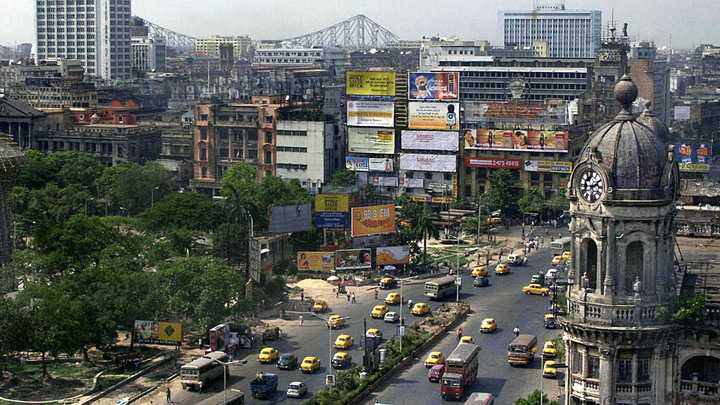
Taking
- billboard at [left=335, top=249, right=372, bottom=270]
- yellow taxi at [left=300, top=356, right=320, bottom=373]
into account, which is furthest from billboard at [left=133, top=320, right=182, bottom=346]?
billboard at [left=335, top=249, right=372, bottom=270]

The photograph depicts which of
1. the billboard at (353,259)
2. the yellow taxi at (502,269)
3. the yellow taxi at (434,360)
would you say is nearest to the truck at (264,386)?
the yellow taxi at (434,360)

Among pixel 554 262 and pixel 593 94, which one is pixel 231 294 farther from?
pixel 593 94

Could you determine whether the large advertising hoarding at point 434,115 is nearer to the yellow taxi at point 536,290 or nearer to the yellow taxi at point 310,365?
the yellow taxi at point 536,290

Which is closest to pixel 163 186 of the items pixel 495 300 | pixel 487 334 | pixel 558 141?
pixel 558 141

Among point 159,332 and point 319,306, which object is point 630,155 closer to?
point 159,332

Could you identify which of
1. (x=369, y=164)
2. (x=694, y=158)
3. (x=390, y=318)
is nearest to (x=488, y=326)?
(x=390, y=318)

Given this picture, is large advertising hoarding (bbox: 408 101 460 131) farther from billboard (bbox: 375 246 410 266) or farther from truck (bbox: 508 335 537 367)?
truck (bbox: 508 335 537 367)
